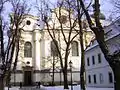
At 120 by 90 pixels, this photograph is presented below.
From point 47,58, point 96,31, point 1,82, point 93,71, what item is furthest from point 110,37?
point 47,58

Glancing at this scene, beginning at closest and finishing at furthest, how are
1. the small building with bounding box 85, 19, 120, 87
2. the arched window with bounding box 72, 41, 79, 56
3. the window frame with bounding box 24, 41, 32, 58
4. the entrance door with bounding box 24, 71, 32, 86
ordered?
1. the small building with bounding box 85, 19, 120, 87
2. the entrance door with bounding box 24, 71, 32, 86
3. the window frame with bounding box 24, 41, 32, 58
4. the arched window with bounding box 72, 41, 79, 56

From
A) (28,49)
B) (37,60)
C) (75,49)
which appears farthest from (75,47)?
(28,49)

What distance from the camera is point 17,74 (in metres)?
65.1

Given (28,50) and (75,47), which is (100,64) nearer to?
(75,47)

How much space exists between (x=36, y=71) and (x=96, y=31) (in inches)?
2029

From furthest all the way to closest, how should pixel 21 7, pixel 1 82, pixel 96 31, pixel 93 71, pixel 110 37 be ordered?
pixel 93 71 < pixel 110 37 < pixel 21 7 < pixel 1 82 < pixel 96 31

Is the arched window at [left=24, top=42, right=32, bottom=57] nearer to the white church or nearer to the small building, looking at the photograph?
the white church

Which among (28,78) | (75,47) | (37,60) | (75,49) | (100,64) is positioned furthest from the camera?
(75,49)

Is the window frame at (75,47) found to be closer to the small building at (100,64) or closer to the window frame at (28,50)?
the window frame at (28,50)

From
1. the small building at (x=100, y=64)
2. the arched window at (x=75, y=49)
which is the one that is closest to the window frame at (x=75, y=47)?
the arched window at (x=75, y=49)

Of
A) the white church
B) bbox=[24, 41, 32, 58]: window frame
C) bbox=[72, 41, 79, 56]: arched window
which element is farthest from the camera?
bbox=[72, 41, 79, 56]: arched window

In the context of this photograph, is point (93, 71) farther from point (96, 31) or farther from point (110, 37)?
point (96, 31)

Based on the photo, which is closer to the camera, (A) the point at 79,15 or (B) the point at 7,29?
(A) the point at 79,15

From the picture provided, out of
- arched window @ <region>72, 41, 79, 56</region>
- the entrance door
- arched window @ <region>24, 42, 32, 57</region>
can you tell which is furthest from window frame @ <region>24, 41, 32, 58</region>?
arched window @ <region>72, 41, 79, 56</region>
